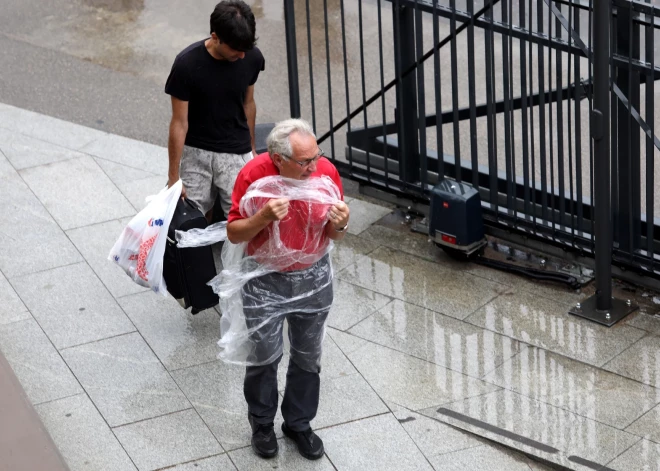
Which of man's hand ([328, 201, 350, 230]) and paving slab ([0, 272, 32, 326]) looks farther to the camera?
paving slab ([0, 272, 32, 326])

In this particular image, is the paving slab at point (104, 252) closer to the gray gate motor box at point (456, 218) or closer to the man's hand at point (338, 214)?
the gray gate motor box at point (456, 218)

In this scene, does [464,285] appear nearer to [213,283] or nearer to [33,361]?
[213,283]

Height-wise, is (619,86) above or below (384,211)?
above

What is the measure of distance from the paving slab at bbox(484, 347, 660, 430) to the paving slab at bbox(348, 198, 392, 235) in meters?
1.82

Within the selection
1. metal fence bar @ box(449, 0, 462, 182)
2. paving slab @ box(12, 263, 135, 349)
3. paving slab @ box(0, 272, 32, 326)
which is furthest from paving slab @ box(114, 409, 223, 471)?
metal fence bar @ box(449, 0, 462, 182)

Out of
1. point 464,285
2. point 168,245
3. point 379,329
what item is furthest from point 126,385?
point 464,285

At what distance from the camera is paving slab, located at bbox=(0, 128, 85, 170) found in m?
8.59

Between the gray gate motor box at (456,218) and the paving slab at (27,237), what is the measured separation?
226cm

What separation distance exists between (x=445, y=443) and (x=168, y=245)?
1769 millimetres

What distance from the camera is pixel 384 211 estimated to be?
788 cm

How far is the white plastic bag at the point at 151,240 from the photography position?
237 inches

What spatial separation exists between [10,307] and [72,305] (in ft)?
1.18

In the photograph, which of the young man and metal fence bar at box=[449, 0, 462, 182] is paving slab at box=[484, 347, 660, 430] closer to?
metal fence bar at box=[449, 0, 462, 182]

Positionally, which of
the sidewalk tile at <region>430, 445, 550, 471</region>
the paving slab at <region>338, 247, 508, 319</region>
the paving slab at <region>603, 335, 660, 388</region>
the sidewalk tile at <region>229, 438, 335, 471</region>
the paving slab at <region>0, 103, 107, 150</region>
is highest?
the paving slab at <region>0, 103, 107, 150</region>
